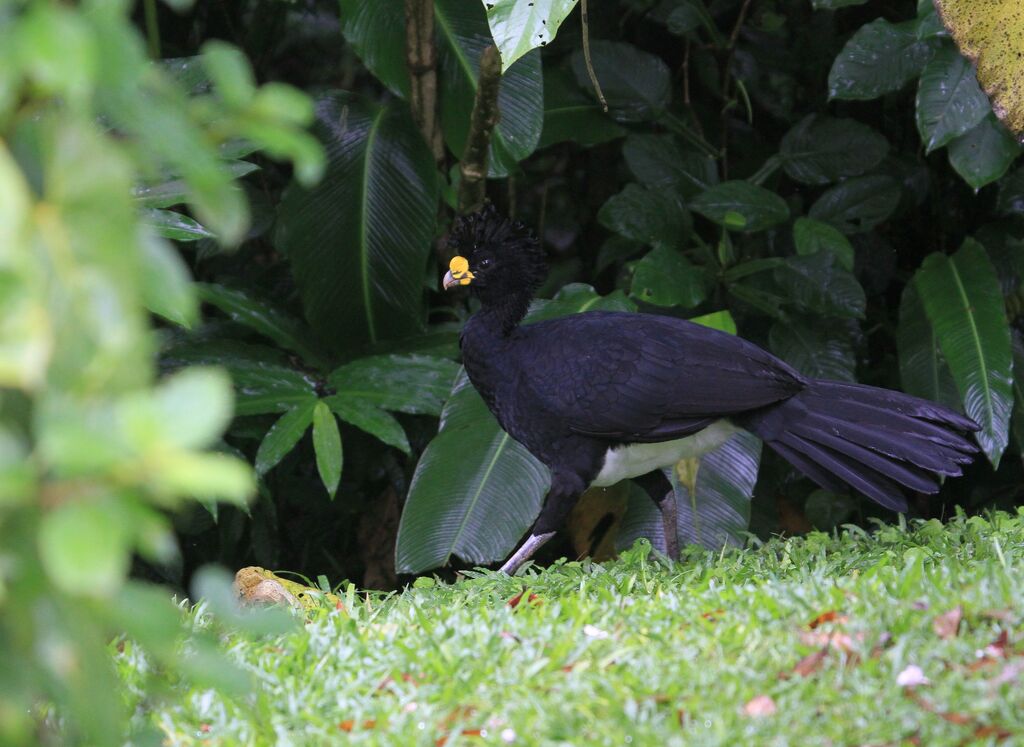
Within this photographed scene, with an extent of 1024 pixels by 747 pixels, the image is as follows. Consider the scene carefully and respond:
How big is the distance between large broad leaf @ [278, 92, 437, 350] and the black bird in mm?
1141

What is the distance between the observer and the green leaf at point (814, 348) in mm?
5672

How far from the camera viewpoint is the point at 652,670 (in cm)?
261

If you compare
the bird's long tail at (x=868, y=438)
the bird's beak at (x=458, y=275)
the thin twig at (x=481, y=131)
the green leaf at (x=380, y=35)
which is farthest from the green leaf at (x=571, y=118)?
the bird's long tail at (x=868, y=438)

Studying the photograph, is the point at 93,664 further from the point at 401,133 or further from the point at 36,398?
the point at 401,133

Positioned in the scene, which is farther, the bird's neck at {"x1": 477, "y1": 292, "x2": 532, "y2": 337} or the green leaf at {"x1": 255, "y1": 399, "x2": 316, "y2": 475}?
the green leaf at {"x1": 255, "y1": 399, "x2": 316, "y2": 475}

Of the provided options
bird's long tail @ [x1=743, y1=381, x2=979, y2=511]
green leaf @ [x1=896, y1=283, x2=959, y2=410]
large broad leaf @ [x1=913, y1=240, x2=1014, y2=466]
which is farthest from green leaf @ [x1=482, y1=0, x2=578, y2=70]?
green leaf @ [x1=896, y1=283, x2=959, y2=410]

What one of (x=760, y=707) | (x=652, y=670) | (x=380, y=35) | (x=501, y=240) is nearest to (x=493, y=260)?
(x=501, y=240)

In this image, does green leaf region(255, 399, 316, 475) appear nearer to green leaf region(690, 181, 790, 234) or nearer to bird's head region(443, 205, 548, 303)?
bird's head region(443, 205, 548, 303)

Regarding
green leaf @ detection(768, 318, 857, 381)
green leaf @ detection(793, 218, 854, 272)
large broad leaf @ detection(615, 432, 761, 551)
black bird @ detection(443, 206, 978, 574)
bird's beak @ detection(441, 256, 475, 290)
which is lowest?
large broad leaf @ detection(615, 432, 761, 551)

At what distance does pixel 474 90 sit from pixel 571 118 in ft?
2.08

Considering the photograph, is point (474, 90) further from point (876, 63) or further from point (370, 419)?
point (876, 63)

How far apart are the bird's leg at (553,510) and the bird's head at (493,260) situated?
805mm

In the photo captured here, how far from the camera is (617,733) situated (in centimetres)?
232

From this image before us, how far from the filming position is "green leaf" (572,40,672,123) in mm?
6250
